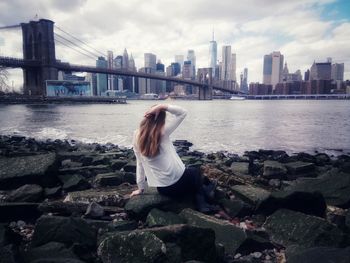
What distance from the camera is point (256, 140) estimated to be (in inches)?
562

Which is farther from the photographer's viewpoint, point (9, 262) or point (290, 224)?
point (290, 224)

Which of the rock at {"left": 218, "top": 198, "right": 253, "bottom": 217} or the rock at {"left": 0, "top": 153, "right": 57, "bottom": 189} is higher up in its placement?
the rock at {"left": 0, "top": 153, "right": 57, "bottom": 189}

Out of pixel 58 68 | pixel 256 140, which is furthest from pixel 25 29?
pixel 256 140

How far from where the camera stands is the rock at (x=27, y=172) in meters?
4.16

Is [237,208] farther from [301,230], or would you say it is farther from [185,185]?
[301,230]

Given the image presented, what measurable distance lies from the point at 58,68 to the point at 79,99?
9271mm

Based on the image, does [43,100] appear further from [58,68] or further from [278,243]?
[278,243]

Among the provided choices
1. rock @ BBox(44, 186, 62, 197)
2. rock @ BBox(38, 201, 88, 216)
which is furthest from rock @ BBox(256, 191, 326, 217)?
rock @ BBox(44, 186, 62, 197)

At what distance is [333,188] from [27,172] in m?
3.94

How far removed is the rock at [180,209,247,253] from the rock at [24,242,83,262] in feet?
3.69

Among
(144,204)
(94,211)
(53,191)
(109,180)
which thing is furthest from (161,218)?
(109,180)

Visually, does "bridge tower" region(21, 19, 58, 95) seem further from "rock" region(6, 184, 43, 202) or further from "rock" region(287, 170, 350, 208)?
"rock" region(287, 170, 350, 208)

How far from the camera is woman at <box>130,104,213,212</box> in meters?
3.22

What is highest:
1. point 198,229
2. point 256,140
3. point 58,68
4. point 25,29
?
point 25,29
